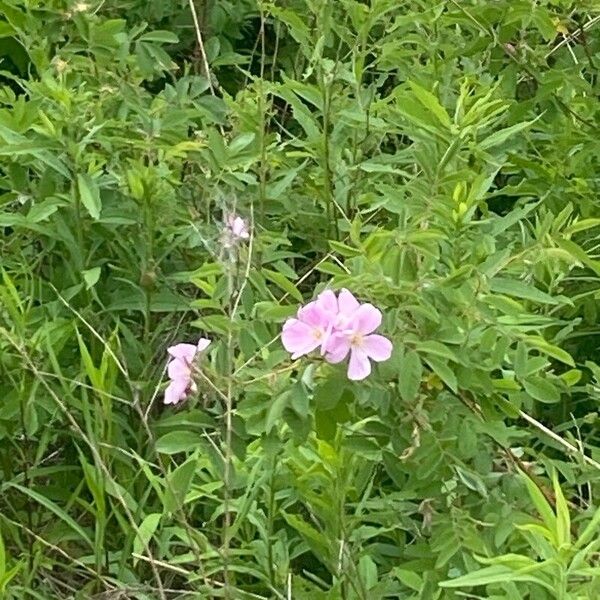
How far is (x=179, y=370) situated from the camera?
160 cm

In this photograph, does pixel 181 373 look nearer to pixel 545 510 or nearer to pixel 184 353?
pixel 184 353

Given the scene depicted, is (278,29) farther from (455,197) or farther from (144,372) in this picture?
(455,197)

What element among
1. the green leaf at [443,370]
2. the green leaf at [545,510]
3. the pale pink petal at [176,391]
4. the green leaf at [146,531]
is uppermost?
the green leaf at [443,370]

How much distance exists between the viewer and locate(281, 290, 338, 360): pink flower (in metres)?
1.47

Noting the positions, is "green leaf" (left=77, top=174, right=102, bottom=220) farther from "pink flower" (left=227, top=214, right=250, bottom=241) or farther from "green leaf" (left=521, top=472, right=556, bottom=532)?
"green leaf" (left=521, top=472, right=556, bottom=532)

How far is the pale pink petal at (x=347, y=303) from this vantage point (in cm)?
147

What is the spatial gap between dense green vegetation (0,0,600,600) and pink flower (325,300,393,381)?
0.15 ft

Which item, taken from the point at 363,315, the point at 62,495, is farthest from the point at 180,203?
the point at 363,315

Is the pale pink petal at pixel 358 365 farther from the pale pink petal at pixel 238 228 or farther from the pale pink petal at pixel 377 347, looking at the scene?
the pale pink petal at pixel 238 228

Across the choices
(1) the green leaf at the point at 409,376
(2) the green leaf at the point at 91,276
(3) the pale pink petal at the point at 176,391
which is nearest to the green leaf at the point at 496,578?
(1) the green leaf at the point at 409,376

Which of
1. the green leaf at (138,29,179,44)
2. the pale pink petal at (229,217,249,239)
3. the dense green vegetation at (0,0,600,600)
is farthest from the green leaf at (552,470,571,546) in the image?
the green leaf at (138,29,179,44)

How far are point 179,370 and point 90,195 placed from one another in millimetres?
588

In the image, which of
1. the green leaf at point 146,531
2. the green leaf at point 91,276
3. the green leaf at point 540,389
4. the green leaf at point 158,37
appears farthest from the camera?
the green leaf at point 158,37

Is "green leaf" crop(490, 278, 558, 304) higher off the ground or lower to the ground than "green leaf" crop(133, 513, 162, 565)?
higher
